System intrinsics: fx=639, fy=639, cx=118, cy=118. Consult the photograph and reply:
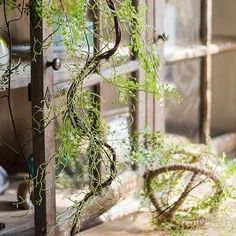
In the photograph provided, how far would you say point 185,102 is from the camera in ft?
6.72


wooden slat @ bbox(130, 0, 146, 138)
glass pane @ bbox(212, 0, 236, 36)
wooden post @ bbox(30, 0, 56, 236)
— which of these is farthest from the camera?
glass pane @ bbox(212, 0, 236, 36)

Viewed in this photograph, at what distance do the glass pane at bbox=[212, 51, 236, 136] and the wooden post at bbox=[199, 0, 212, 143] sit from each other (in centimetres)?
14

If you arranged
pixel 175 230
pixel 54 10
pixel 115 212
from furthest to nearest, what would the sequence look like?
pixel 115 212, pixel 175 230, pixel 54 10

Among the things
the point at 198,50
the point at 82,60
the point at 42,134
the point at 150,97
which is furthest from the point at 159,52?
the point at 42,134

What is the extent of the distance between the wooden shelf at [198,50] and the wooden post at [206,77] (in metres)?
0.02

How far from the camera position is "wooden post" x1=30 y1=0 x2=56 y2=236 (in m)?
1.17

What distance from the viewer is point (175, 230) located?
1520 millimetres

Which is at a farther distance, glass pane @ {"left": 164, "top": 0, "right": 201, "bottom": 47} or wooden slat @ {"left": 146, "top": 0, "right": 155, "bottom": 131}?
glass pane @ {"left": 164, "top": 0, "right": 201, "bottom": 47}

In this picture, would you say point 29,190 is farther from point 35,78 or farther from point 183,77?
point 183,77

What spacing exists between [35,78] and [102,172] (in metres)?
0.31

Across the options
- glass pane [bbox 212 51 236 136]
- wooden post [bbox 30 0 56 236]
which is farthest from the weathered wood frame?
glass pane [bbox 212 51 236 136]

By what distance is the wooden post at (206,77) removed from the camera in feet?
6.52

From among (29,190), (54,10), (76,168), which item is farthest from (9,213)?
(54,10)

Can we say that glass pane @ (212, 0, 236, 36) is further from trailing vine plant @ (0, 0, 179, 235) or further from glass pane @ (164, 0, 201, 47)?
trailing vine plant @ (0, 0, 179, 235)
